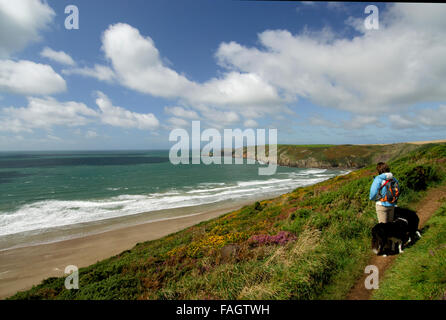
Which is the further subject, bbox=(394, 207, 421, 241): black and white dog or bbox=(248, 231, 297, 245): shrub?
bbox=(248, 231, 297, 245): shrub

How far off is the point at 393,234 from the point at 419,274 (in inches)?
53.9

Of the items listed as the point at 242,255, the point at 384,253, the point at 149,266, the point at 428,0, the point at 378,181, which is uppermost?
the point at 428,0

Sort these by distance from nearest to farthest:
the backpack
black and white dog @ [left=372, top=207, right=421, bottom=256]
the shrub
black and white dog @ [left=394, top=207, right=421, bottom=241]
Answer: the backpack < black and white dog @ [left=372, top=207, right=421, bottom=256] < black and white dog @ [left=394, top=207, right=421, bottom=241] < the shrub

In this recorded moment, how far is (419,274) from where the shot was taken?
399 cm

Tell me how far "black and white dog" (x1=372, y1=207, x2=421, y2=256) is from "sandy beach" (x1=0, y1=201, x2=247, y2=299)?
17661 mm

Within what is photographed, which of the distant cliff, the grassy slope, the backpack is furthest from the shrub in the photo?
the distant cliff

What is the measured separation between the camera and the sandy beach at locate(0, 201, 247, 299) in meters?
12.5

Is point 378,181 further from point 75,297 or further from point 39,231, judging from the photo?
point 39,231

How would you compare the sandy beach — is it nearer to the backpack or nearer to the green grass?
the green grass

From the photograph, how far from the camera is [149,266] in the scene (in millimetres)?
8359

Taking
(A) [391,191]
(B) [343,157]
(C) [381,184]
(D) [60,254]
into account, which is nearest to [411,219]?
(A) [391,191]
